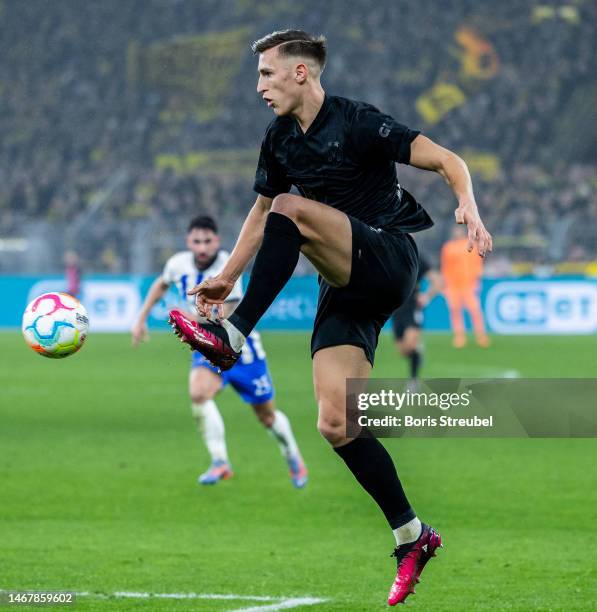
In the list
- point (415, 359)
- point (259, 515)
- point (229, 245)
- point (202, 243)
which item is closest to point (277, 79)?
point (259, 515)

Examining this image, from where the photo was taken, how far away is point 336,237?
5.09 meters

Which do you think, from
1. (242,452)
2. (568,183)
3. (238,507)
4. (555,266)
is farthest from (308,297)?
(238,507)

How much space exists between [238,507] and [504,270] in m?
18.9

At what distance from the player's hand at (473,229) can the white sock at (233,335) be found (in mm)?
1010

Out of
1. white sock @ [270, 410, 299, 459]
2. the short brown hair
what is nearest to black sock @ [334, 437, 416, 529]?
the short brown hair

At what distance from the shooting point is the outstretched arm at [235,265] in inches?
207

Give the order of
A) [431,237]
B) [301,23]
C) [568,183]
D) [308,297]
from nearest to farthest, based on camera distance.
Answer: [308,297] < [431,237] < [568,183] < [301,23]

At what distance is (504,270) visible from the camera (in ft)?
87.6

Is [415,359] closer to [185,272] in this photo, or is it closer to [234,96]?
[185,272]

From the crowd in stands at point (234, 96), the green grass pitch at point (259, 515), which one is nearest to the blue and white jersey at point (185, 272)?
the green grass pitch at point (259, 515)

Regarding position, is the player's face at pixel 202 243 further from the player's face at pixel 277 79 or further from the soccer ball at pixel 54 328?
the player's face at pixel 277 79

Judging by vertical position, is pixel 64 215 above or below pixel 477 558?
below

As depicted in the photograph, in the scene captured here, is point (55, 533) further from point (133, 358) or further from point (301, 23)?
point (301, 23)

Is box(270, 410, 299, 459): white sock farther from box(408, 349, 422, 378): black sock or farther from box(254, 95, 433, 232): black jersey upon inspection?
box(408, 349, 422, 378): black sock
